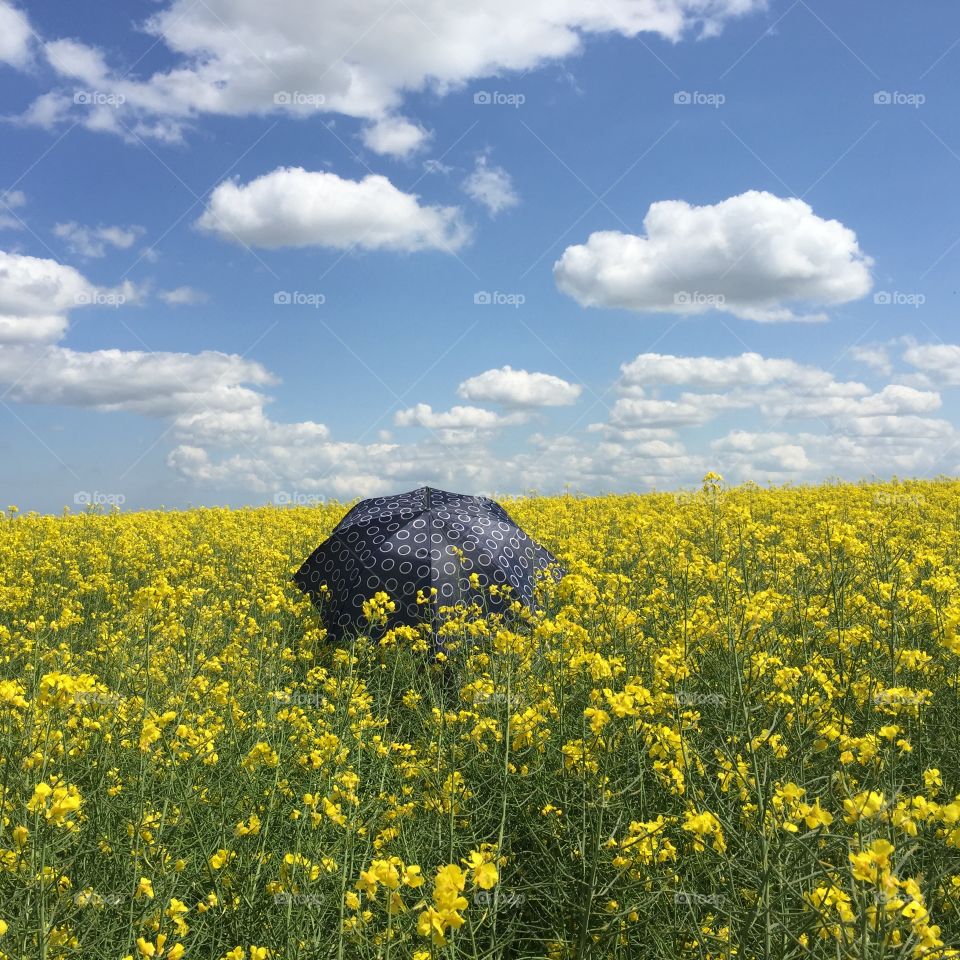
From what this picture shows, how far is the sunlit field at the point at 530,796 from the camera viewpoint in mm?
2145

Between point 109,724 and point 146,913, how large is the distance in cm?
160

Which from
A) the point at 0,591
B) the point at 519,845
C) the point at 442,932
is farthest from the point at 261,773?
the point at 0,591

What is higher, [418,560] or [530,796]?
[418,560]

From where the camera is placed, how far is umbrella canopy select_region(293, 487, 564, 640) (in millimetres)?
6172

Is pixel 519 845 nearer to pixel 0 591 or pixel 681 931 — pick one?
pixel 681 931

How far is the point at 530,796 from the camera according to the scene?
3.16 m

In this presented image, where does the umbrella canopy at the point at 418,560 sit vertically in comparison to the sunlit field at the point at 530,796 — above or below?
above

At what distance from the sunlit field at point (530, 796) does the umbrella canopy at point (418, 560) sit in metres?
0.39

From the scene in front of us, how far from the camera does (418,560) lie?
20.6 feet

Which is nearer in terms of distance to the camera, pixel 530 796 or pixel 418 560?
pixel 530 796

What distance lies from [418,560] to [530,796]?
3.25 m

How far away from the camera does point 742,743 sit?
11.3 feet

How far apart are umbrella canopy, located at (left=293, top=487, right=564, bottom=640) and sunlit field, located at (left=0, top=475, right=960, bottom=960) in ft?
1.29

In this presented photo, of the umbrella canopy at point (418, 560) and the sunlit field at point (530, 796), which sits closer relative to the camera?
the sunlit field at point (530, 796)
